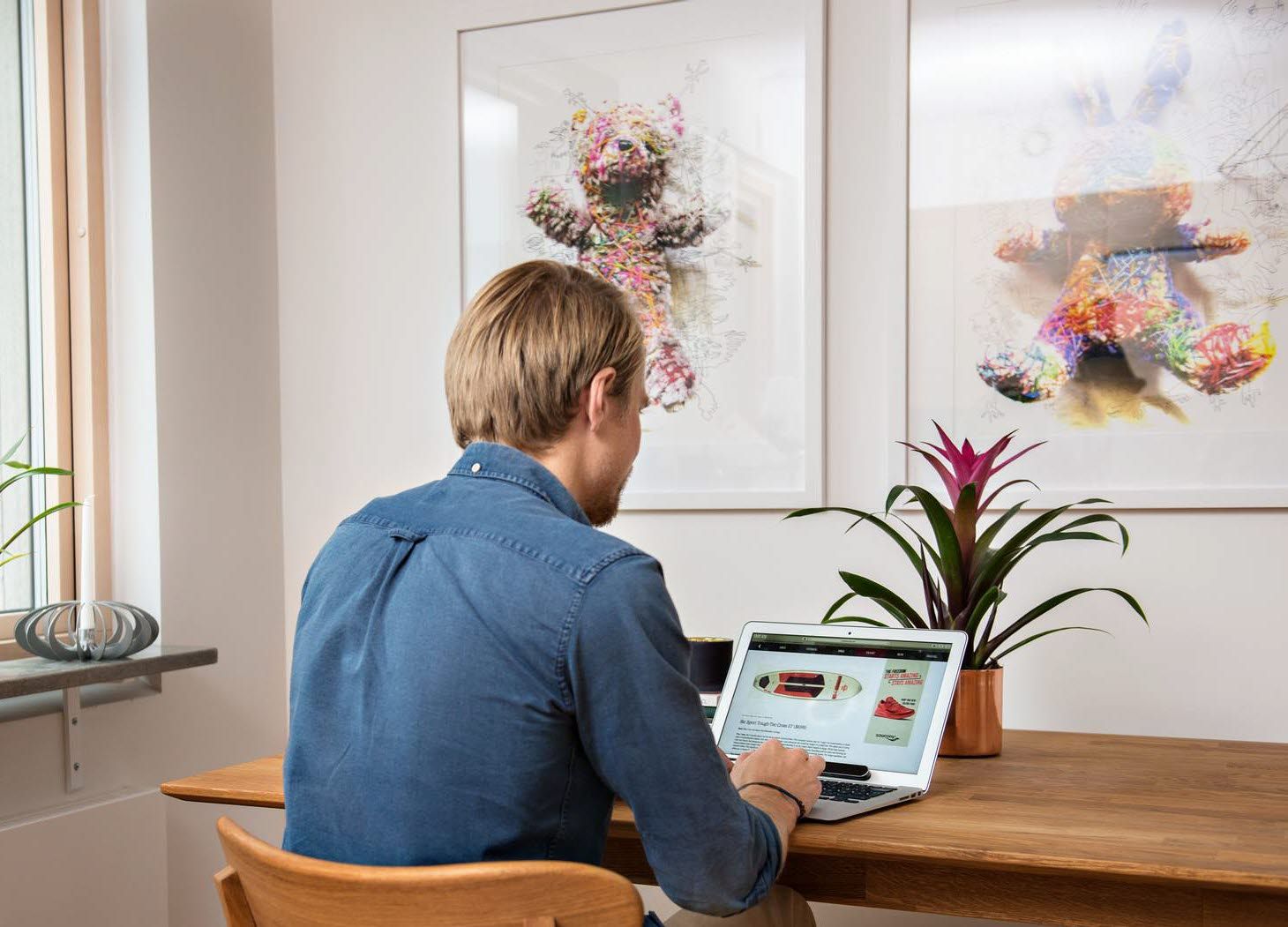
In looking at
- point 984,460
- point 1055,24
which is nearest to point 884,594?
point 984,460

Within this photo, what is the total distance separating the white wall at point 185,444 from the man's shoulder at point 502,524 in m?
1.44

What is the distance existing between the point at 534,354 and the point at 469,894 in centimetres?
54

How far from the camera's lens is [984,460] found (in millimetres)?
1946

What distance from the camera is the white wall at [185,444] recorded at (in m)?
2.39

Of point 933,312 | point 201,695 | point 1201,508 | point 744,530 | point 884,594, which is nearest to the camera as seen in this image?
point 884,594

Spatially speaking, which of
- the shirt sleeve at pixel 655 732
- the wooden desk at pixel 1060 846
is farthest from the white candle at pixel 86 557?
the shirt sleeve at pixel 655 732

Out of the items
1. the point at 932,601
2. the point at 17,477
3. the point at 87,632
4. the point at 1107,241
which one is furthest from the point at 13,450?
the point at 1107,241

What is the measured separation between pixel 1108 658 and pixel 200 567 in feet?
6.04

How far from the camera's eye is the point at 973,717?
184 centimetres

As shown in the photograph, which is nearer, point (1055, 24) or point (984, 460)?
point (984, 460)

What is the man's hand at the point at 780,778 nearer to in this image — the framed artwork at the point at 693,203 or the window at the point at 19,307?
the framed artwork at the point at 693,203

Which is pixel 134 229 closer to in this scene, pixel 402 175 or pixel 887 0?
pixel 402 175

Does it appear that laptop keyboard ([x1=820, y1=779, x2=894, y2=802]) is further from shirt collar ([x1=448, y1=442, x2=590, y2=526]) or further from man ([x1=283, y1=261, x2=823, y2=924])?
shirt collar ([x1=448, y1=442, x2=590, y2=526])

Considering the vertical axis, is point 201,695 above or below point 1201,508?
below
